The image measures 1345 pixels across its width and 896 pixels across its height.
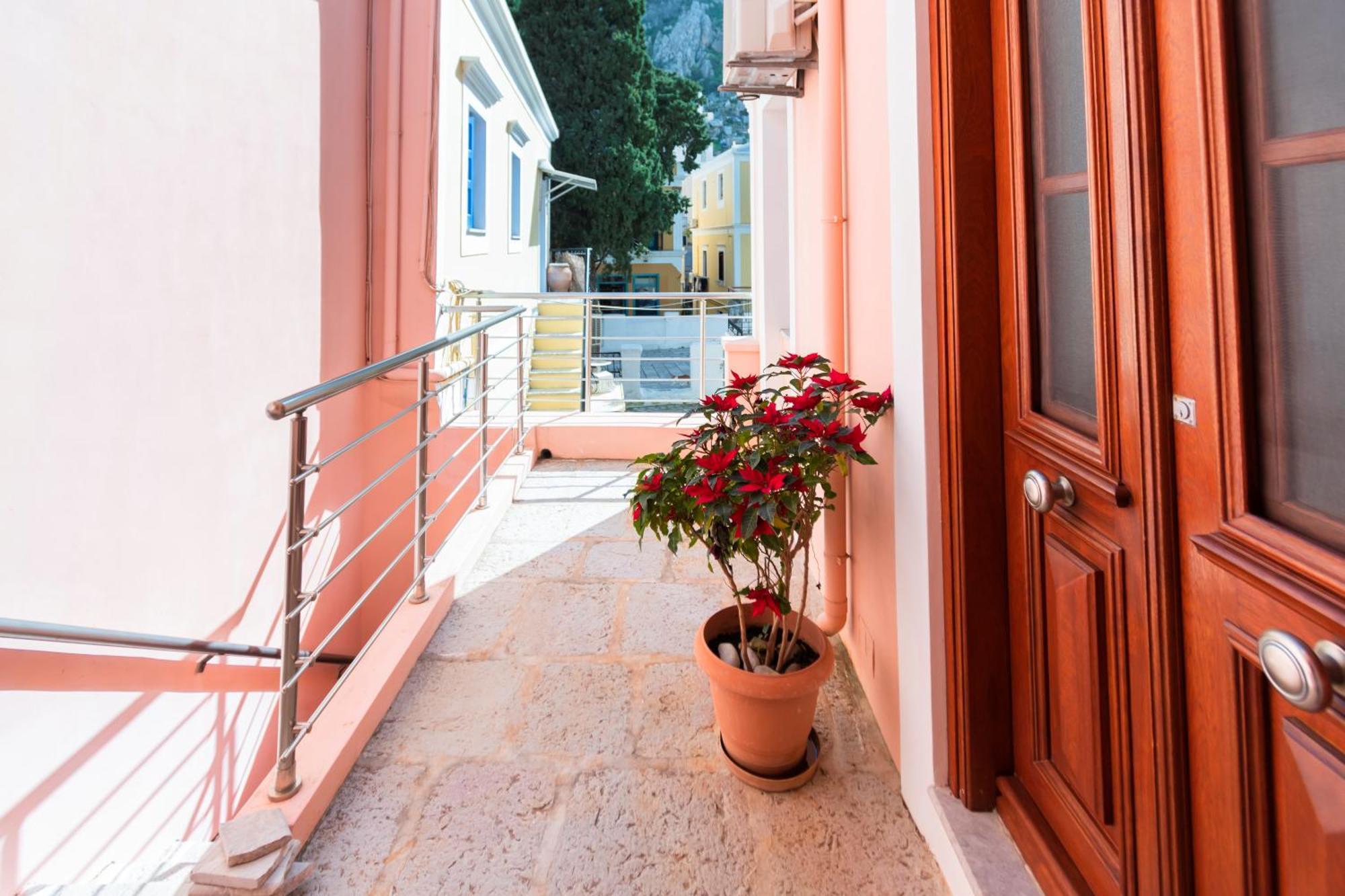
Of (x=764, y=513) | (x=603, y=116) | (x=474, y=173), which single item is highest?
(x=603, y=116)

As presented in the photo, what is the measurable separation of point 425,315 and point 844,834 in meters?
3.34

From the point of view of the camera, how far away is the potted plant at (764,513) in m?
1.48

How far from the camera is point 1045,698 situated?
1.20 metres

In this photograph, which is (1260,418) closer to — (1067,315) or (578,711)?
(1067,315)

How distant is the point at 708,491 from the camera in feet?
4.82

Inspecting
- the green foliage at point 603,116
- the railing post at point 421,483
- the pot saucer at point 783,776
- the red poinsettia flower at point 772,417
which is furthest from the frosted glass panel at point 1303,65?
the green foliage at point 603,116

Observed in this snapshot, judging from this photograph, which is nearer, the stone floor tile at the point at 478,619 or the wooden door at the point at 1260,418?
the wooden door at the point at 1260,418

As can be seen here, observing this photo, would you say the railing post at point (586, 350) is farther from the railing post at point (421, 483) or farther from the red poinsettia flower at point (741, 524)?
the red poinsettia flower at point (741, 524)

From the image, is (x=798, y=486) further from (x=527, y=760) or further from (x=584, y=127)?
(x=584, y=127)

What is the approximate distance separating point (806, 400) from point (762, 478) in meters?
0.24

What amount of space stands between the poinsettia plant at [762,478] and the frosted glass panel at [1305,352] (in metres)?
0.81

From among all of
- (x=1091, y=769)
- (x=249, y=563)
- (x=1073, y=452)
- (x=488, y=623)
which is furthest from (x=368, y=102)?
(x=1091, y=769)

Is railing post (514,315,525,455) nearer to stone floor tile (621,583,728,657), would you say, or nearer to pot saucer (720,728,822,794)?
stone floor tile (621,583,728,657)

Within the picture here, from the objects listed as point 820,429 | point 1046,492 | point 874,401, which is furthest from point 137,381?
point 1046,492
